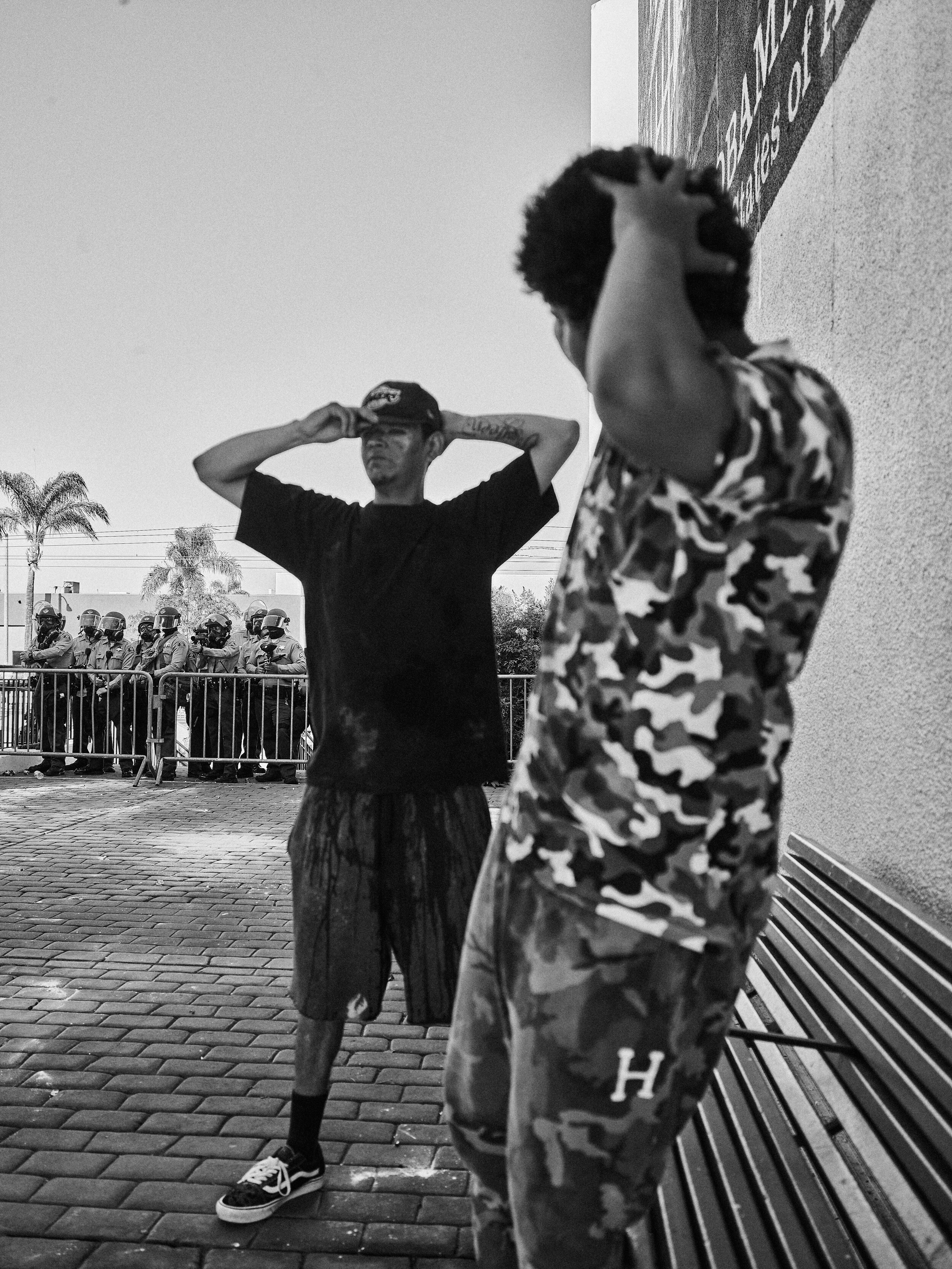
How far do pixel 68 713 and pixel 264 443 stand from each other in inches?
462

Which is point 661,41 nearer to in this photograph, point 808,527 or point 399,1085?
point 399,1085

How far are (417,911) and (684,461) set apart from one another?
194 centimetres

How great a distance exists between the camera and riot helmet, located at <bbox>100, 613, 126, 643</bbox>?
1567cm

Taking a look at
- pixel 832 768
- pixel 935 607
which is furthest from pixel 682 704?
pixel 832 768

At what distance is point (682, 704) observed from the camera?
142cm

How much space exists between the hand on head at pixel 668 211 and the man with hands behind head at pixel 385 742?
5.34 feet

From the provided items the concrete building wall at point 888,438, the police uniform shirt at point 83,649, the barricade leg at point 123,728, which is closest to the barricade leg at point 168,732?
the barricade leg at point 123,728

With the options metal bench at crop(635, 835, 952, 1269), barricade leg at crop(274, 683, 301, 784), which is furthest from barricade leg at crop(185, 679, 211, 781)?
metal bench at crop(635, 835, 952, 1269)

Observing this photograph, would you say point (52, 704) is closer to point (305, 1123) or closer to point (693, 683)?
point (305, 1123)

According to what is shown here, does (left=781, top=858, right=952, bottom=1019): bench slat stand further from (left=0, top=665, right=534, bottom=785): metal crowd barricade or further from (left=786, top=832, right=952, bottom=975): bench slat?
(left=0, top=665, right=534, bottom=785): metal crowd barricade

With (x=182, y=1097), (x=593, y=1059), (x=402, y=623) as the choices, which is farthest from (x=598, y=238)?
(x=182, y=1097)

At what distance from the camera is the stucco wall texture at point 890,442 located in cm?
286

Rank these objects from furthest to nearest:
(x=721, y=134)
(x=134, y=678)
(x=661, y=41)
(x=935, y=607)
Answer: (x=134, y=678), (x=661, y=41), (x=721, y=134), (x=935, y=607)

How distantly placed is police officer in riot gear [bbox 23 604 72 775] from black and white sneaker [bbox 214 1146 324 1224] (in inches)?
458
